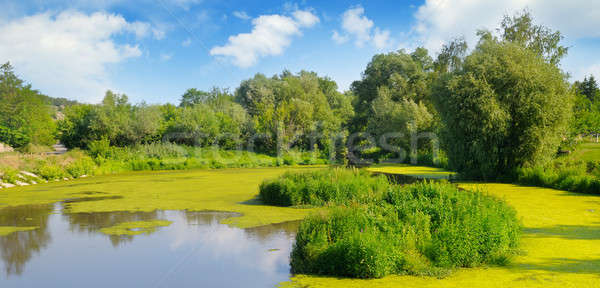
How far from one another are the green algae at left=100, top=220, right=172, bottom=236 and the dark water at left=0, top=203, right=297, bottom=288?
291mm

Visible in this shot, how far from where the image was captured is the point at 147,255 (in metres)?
8.48

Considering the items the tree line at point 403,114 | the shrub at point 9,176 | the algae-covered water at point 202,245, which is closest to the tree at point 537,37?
the tree line at point 403,114

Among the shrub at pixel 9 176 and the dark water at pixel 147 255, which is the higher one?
the shrub at pixel 9 176

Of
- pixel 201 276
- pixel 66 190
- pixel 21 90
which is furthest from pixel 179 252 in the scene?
pixel 21 90

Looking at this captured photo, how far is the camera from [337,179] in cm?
1395

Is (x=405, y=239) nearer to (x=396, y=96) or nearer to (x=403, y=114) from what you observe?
(x=403, y=114)

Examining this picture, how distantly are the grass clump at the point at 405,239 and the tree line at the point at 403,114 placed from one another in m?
12.0

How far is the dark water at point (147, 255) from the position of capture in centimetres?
711

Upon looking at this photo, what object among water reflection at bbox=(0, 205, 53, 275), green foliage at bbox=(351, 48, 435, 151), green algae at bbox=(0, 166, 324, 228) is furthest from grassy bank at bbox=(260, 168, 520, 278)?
green foliage at bbox=(351, 48, 435, 151)

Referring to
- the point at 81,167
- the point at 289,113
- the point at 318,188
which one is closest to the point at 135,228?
the point at 318,188

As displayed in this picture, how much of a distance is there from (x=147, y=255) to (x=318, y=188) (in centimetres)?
632

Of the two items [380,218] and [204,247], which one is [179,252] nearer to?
[204,247]

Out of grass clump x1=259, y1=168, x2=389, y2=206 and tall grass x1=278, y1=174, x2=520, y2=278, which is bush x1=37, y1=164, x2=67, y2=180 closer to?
grass clump x1=259, y1=168, x2=389, y2=206

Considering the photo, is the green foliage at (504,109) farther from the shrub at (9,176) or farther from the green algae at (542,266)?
the shrub at (9,176)
